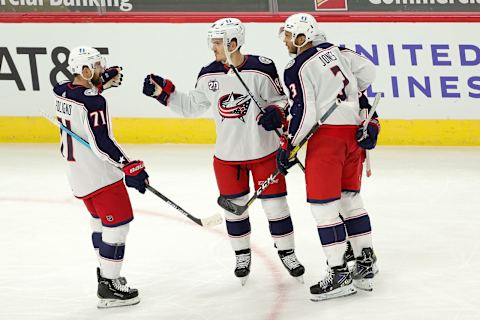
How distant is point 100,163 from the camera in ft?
13.7

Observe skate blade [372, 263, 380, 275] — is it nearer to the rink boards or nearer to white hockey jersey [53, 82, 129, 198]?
white hockey jersey [53, 82, 129, 198]

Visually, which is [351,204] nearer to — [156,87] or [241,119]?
[241,119]

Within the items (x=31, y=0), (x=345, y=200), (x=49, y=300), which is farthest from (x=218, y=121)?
(x=31, y=0)

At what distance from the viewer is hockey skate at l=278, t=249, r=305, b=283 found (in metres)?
4.44

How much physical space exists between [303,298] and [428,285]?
552mm

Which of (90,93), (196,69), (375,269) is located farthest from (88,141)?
(196,69)

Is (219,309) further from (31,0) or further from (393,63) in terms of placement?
(31,0)

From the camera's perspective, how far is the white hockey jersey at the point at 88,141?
404cm

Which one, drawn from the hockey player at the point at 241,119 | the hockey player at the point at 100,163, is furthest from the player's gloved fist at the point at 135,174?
the hockey player at the point at 241,119

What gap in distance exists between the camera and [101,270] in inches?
169

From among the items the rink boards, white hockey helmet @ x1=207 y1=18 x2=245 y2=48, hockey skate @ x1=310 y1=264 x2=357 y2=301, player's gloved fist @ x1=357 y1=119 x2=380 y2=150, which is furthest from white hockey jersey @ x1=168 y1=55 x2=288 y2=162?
the rink boards

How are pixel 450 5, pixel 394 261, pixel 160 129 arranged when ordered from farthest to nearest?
pixel 160 129 → pixel 450 5 → pixel 394 261

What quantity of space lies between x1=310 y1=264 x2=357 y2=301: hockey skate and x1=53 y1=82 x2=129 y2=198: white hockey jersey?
95 cm

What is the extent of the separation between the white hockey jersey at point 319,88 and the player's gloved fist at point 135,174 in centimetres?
63
